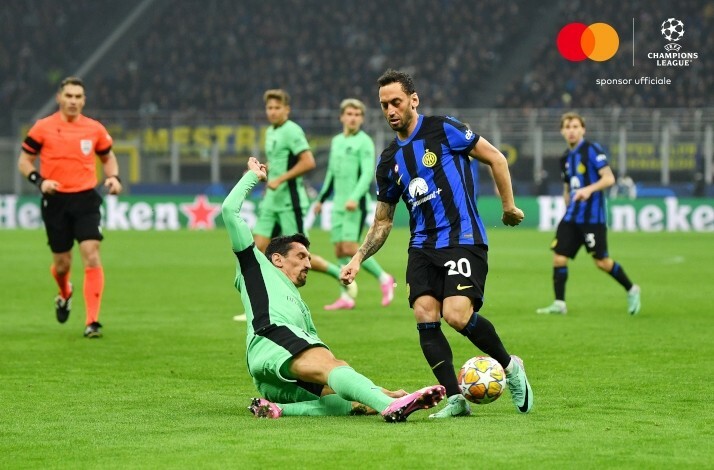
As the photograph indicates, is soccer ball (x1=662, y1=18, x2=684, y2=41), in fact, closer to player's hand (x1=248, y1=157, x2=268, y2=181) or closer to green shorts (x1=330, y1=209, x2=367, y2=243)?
green shorts (x1=330, y1=209, x2=367, y2=243)

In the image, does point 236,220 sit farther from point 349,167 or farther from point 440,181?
point 349,167

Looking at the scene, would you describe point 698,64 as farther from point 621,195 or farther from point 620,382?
point 620,382

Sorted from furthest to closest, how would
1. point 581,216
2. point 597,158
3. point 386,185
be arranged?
point 581,216
point 597,158
point 386,185

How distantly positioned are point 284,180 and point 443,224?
6022 millimetres

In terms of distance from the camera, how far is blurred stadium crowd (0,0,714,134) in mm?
39562

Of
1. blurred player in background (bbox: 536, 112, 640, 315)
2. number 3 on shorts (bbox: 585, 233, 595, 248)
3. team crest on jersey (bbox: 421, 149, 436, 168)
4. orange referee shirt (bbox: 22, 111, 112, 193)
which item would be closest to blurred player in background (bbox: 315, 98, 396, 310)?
blurred player in background (bbox: 536, 112, 640, 315)

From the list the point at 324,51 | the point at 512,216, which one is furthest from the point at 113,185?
the point at 324,51

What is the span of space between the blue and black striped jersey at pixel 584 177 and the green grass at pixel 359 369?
110 centimetres

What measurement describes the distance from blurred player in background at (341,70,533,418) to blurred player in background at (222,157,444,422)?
414 millimetres

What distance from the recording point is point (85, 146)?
1198cm

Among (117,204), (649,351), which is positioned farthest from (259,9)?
(649,351)

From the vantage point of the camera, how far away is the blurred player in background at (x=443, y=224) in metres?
7.18

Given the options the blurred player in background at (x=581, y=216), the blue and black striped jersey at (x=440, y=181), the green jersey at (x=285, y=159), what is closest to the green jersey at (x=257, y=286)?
the blue and black striped jersey at (x=440, y=181)

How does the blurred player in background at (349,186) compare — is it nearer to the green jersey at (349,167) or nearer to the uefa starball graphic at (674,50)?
the green jersey at (349,167)
